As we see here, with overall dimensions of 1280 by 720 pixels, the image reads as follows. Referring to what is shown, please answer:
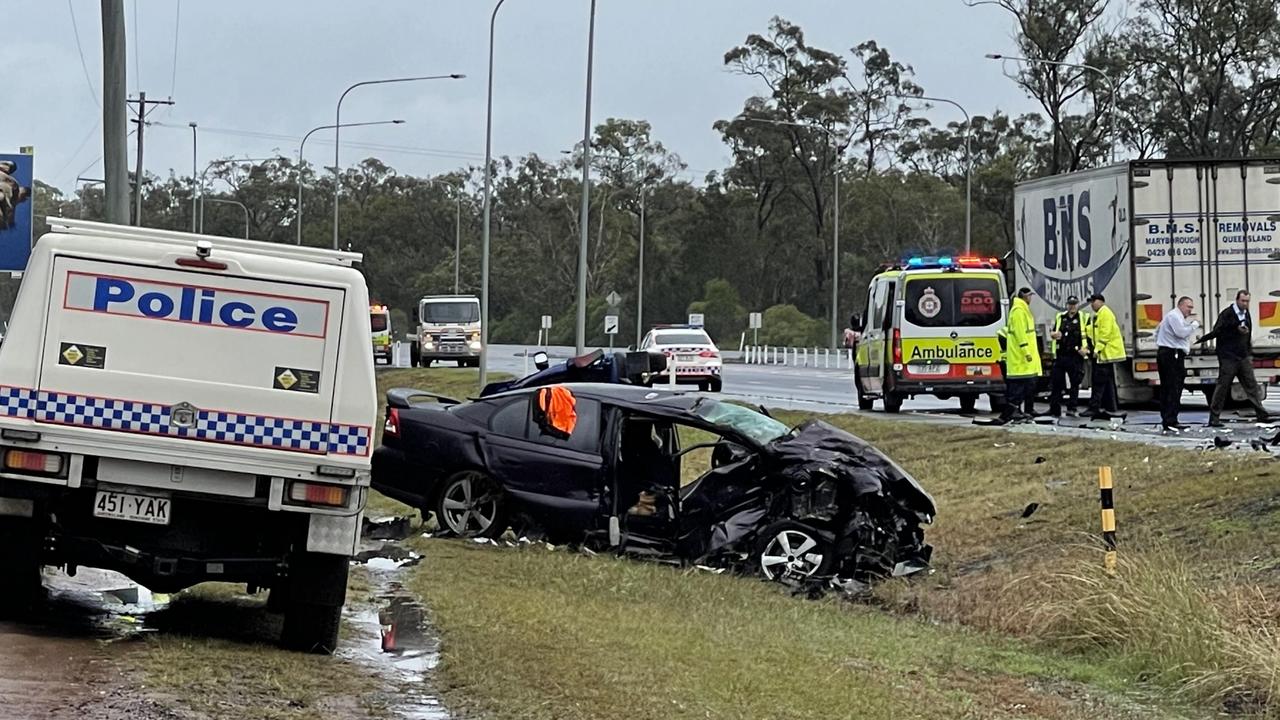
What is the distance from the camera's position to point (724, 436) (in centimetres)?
1431

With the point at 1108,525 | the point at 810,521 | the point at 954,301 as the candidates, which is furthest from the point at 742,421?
the point at 954,301

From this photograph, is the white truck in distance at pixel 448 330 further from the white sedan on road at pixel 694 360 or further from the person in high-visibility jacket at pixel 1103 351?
the person in high-visibility jacket at pixel 1103 351

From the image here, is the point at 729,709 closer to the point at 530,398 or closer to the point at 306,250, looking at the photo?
the point at 306,250

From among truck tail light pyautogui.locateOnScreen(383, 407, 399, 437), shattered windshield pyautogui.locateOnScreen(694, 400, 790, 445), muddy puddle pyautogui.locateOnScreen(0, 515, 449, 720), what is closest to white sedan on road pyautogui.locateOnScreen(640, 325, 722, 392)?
truck tail light pyautogui.locateOnScreen(383, 407, 399, 437)

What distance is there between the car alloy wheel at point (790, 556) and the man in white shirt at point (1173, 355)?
9.83m

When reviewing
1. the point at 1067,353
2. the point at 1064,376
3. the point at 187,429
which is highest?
the point at 1067,353

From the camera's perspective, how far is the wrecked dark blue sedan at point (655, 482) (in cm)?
1410

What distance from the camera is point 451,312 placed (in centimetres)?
5506

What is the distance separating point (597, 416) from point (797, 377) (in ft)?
119

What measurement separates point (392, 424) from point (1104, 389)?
508 inches

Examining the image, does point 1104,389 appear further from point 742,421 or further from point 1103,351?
point 742,421

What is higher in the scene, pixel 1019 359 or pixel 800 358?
pixel 800 358

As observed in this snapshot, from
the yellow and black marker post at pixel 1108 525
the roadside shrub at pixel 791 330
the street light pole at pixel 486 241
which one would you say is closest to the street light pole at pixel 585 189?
the street light pole at pixel 486 241

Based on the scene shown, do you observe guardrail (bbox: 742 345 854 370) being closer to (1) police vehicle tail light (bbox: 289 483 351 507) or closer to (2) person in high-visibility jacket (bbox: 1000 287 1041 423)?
(2) person in high-visibility jacket (bbox: 1000 287 1041 423)
